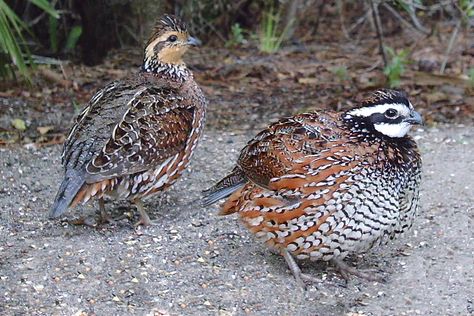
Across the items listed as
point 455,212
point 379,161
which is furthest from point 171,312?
point 455,212

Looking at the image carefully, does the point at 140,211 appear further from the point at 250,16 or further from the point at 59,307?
the point at 250,16

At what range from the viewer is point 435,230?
630 cm

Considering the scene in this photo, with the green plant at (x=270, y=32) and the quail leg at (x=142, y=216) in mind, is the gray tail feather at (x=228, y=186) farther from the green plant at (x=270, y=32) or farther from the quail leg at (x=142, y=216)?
the green plant at (x=270, y=32)

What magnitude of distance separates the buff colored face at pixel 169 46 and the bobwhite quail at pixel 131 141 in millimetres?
228

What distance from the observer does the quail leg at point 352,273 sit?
5.56m

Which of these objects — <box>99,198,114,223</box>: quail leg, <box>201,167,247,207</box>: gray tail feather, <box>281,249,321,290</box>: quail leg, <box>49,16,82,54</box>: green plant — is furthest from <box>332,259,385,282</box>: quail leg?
<box>49,16,82,54</box>: green plant

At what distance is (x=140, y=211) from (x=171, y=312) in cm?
138

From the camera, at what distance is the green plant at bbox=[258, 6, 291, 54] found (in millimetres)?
11188

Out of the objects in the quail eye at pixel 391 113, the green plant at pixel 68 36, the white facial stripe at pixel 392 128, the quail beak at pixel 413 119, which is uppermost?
the quail eye at pixel 391 113

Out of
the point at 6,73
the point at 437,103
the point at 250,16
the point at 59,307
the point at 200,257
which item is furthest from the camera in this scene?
the point at 250,16

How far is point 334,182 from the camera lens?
5.18m

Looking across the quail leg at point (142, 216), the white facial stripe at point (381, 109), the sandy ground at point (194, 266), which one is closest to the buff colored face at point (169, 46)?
the sandy ground at point (194, 266)

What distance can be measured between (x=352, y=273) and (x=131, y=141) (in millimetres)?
1716

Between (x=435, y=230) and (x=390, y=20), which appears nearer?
(x=435, y=230)
